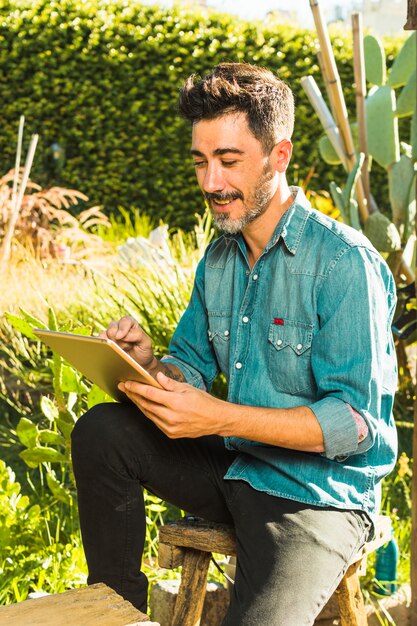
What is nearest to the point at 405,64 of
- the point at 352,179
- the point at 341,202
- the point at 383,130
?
the point at 383,130

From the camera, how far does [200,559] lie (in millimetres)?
1899

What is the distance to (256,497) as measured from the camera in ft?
5.82

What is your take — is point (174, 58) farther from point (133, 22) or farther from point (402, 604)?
point (402, 604)

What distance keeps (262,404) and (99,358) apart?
0.38m

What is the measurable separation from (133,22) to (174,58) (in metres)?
0.46

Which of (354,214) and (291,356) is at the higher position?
(354,214)

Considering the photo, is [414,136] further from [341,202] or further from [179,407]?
[179,407]

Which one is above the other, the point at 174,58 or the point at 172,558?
the point at 174,58

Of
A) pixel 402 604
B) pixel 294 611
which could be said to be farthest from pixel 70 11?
pixel 294 611

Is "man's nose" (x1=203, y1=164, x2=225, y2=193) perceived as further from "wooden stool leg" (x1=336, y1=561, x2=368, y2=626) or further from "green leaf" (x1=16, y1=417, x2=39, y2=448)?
"green leaf" (x1=16, y1=417, x2=39, y2=448)

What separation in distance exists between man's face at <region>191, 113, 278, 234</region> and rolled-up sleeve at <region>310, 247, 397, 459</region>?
25 centimetres

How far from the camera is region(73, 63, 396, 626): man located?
5.49 feet

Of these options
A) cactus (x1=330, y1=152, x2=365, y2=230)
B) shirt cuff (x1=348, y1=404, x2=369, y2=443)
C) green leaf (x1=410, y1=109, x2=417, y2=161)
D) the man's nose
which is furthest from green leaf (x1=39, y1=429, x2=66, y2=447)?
green leaf (x1=410, y1=109, x2=417, y2=161)

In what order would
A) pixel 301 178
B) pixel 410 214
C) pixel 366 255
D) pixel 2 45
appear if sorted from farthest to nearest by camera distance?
pixel 301 178
pixel 2 45
pixel 410 214
pixel 366 255
